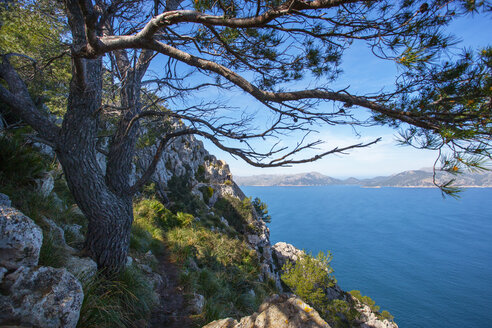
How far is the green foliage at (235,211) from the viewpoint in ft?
58.5

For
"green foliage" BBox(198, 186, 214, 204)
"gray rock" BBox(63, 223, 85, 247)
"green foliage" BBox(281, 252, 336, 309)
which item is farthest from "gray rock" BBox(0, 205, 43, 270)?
"green foliage" BBox(281, 252, 336, 309)

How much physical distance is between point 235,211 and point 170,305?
1479 cm

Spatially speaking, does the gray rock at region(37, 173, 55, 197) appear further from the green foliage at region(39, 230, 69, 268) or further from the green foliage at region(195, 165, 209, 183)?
the green foliage at region(195, 165, 209, 183)

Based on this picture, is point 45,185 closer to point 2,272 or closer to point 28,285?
point 2,272

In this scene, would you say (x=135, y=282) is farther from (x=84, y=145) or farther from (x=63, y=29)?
(x=63, y=29)

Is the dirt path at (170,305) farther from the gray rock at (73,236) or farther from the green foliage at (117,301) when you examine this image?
the gray rock at (73,236)

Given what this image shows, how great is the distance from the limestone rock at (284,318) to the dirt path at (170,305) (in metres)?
1.75

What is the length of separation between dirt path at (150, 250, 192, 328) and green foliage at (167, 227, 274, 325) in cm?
23

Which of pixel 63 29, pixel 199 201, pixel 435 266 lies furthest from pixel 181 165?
pixel 435 266

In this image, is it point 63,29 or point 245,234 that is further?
point 245,234

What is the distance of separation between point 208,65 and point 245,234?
16803mm

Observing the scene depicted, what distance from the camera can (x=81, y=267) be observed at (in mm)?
2820

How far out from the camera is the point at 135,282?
3545mm

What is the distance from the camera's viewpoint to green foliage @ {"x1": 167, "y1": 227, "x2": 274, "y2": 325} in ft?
16.3
